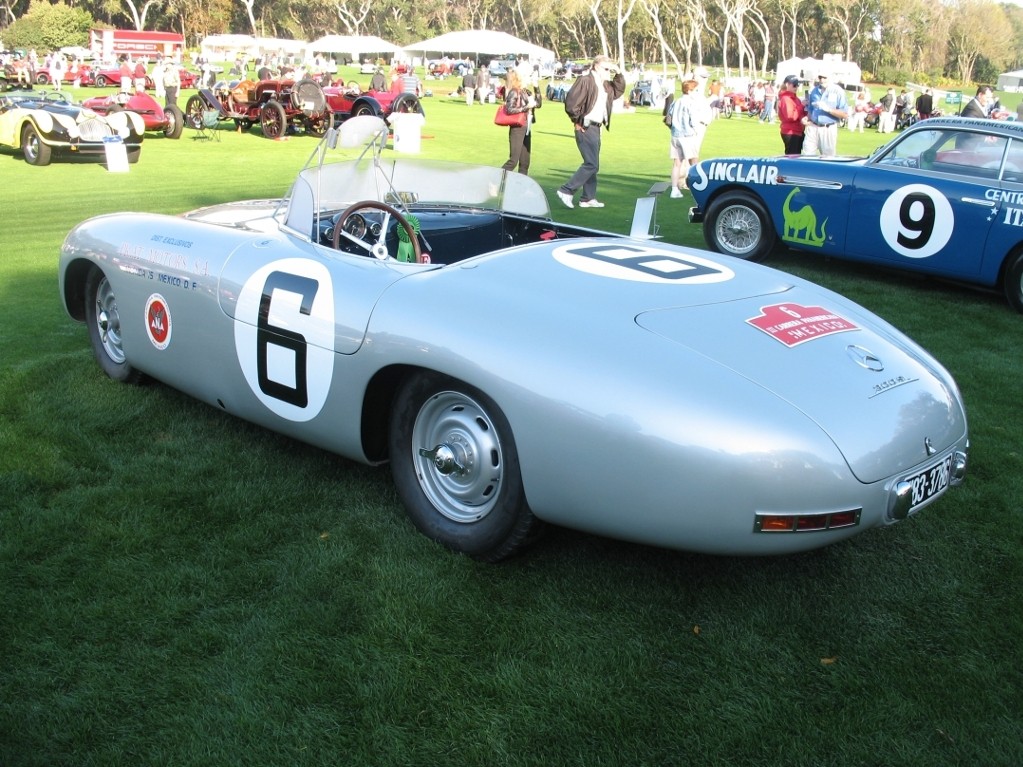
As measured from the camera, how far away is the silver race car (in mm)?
2543

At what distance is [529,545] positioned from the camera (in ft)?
9.89

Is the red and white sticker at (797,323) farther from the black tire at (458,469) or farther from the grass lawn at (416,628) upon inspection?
the black tire at (458,469)

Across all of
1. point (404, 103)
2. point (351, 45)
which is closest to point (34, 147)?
point (404, 103)

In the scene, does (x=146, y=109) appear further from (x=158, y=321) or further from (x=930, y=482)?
(x=930, y=482)

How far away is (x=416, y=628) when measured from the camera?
108 inches

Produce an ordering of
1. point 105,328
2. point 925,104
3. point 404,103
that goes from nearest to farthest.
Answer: point 105,328
point 404,103
point 925,104

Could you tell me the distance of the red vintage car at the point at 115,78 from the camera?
1309 inches

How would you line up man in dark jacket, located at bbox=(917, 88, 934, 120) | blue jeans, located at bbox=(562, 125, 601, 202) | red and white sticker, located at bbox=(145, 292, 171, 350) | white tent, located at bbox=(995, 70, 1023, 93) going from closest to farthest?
red and white sticker, located at bbox=(145, 292, 171, 350) → blue jeans, located at bbox=(562, 125, 601, 202) → man in dark jacket, located at bbox=(917, 88, 934, 120) → white tent, located at bbox=(995, 70, 1023, 93)

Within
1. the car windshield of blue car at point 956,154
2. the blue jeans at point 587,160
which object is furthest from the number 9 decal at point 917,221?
the blue jeans at point 587,160

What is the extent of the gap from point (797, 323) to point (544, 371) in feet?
2.97

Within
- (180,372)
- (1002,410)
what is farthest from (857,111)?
(180,372)

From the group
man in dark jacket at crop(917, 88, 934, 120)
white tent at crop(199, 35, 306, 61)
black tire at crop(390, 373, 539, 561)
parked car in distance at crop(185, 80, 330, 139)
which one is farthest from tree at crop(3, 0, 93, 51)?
black tire at crop(390, 373, 539, 561)

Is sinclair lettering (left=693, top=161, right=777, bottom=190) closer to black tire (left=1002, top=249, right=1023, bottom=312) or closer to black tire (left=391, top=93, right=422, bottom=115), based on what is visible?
black tire (left=1002, top=249, right=1023, bottom=312)

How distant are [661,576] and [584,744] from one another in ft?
2.85
